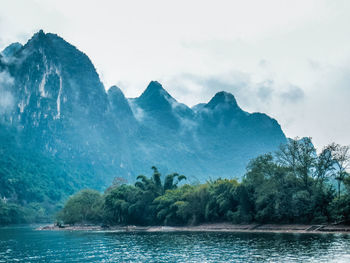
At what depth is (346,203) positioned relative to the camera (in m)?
44.3

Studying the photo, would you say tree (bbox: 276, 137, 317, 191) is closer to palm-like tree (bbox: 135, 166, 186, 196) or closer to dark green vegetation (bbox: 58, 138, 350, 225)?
dark green vegetation (bbox: 58, 138, 350, 225)

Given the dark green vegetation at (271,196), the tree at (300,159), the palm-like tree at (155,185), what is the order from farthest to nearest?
the palm-like tree at (155,185)
the tree at (300,159)
the dark green vegetation at (271,196)

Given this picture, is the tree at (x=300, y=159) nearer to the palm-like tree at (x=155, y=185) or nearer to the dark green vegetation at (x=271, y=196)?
the dark green vegetation at (x=271, y=196)

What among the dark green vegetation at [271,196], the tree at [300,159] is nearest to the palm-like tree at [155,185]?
the dark green vegetation at [271,196]

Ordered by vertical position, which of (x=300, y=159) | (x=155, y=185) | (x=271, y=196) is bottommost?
(x=271, y=196)

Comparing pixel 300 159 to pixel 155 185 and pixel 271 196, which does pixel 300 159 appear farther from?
pixel 155 185

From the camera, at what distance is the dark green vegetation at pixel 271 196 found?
5041 centimetres

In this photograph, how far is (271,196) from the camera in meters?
54.9

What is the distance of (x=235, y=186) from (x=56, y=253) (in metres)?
32.4

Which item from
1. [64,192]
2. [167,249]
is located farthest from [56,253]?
[64,192]

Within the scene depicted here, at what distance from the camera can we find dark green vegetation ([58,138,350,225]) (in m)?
50.4

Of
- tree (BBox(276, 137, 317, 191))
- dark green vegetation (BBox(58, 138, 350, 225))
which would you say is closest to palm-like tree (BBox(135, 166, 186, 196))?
dark green vegetation (BBox(58, 138, 350, 225))

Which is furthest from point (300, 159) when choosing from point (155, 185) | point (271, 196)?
point (155, 185)

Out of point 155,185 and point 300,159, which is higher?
point 300,159
